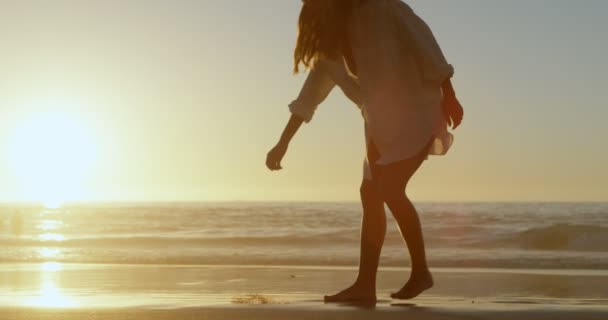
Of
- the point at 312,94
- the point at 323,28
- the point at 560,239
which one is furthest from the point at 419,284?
the point at 560,239

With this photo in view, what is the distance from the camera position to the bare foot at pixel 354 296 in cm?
408

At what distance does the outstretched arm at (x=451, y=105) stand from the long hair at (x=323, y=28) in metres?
0.53

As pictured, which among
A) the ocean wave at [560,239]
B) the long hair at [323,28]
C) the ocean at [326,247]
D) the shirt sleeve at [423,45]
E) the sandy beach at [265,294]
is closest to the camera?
the sandy beach at [265,294]

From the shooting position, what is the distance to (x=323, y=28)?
3.94 metres

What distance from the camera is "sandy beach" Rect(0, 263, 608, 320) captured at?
348 centimetres

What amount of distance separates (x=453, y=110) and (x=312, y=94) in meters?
0.72

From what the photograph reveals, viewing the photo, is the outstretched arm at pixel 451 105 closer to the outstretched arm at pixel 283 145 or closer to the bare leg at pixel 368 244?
the bare leg at pixel 368 244

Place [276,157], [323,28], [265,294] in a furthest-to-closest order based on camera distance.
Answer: [265,294] < [276,157] < [323,28]

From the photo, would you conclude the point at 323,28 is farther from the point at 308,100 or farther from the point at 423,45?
the point at 423,45

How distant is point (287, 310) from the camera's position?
3.54 metres

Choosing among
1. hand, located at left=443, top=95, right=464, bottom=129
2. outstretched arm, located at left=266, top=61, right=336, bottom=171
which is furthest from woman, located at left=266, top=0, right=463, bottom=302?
outstretched arm, located at left=266, top=61, right=336, bottom=171

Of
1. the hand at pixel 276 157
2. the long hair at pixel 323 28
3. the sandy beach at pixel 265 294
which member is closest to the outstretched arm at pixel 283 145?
the hand at pixel 276 157

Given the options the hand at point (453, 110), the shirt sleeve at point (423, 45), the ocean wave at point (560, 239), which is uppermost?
the shirt sleeve at point (423, 45)

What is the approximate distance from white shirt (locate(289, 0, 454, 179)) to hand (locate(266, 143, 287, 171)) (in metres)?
0.46
